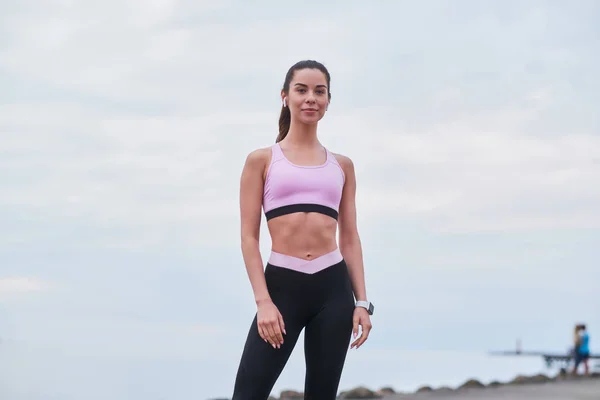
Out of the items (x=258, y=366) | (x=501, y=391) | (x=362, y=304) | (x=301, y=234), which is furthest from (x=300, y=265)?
(x=501, y=391)

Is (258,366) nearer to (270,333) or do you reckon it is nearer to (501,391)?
(270,333)

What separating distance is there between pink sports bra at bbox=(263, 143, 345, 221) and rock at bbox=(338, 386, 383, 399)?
663 centimetres

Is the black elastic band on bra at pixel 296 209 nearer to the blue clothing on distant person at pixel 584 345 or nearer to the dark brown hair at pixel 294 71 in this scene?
the dark brown hair at pixel 294 71

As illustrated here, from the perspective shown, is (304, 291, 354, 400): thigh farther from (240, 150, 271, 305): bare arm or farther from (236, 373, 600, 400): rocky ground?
(236, 373, 600, 400): rocky ground

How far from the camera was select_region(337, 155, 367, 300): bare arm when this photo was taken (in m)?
3.90

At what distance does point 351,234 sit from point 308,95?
697mm

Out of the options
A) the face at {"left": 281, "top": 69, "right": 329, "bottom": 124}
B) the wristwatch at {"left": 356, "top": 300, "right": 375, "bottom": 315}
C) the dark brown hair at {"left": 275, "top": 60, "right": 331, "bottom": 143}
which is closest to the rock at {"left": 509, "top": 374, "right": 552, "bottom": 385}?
the wristwatch at {"left": 356, "top": 300, "right": 375, "bottom": 315}

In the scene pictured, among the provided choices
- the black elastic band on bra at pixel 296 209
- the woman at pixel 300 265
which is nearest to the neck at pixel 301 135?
the woman at pixel 300 265

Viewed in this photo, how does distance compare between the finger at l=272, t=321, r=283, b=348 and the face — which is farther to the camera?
the face

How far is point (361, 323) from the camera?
3816 mm

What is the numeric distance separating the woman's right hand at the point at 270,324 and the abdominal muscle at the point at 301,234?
0.28 meters

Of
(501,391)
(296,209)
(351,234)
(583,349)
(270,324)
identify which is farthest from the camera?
(583,349)

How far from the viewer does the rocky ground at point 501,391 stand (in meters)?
10.3

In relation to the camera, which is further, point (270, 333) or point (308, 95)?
point (308, 95)
